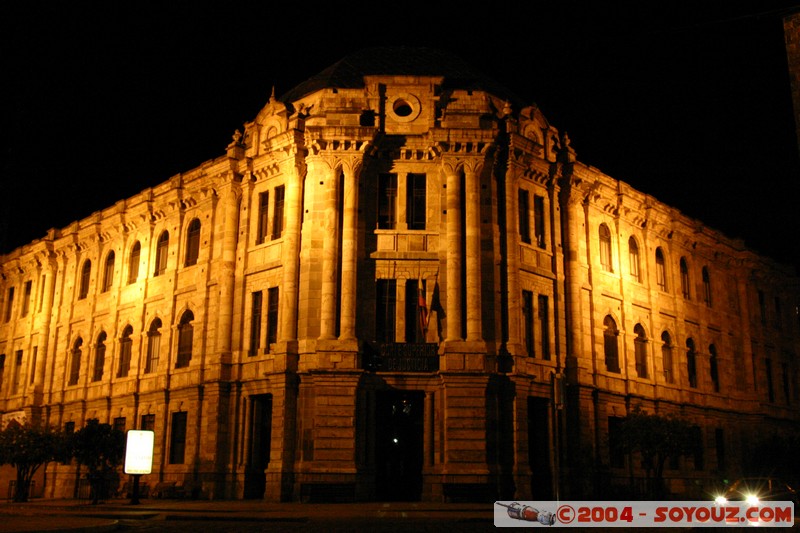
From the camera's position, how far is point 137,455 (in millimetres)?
30781

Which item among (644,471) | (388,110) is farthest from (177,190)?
(644,471)

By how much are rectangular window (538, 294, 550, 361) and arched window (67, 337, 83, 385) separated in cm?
2695

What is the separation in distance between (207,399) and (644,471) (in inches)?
810

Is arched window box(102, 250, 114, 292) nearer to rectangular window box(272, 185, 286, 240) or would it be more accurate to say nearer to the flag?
rectangular window box(272, 185, 286, 240)

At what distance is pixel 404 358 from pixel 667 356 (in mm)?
18397

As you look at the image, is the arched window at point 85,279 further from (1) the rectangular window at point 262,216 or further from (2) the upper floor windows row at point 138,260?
(1) the rectangular window at point 262,216

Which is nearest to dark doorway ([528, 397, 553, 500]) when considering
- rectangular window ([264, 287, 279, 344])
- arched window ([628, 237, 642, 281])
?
rectangular window ([264, 287, 279, 344])

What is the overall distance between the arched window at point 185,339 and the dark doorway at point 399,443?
11.4 metres

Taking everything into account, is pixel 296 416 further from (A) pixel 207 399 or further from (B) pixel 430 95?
(B) pixel 430 95

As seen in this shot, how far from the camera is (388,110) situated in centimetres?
3594

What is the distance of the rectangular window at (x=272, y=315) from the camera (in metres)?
35.7

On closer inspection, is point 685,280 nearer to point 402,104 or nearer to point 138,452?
point 402,104

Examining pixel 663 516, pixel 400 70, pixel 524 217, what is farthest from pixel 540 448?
pixel 400 70

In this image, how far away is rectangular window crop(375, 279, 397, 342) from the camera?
33.9 meters
